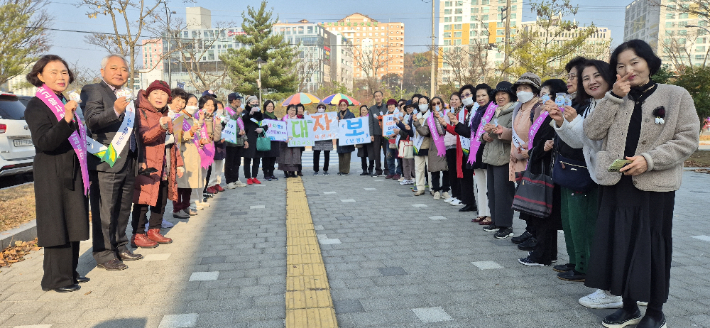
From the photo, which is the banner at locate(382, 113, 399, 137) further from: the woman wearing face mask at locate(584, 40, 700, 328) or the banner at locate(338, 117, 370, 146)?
the woman wearing face mask at locate(584, 40, 700, 328)

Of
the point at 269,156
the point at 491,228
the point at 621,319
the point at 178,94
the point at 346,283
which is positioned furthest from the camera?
the point at 269,156

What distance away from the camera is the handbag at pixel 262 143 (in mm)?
10859

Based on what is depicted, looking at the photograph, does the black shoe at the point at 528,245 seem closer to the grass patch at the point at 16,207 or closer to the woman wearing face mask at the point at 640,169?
the woman wearing face mask at the point at 640,169

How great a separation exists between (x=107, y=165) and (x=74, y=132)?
0.62 meters

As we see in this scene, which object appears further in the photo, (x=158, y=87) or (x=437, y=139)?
(x=437, y=139)

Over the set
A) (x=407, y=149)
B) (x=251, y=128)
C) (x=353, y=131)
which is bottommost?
(x=407, y=149)

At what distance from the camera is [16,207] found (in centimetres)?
657

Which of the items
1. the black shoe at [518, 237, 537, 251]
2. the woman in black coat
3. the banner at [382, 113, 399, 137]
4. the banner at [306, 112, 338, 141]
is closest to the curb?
the woman in black coat

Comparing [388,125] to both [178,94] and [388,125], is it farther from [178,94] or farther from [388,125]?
[178,94]

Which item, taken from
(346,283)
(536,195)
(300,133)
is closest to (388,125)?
(300,133)

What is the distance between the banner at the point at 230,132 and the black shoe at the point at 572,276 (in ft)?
22.5

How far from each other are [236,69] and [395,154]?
29.9 metres

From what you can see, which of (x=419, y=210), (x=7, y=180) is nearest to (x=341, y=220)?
(x=419, y=210)

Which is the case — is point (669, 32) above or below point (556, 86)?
above
